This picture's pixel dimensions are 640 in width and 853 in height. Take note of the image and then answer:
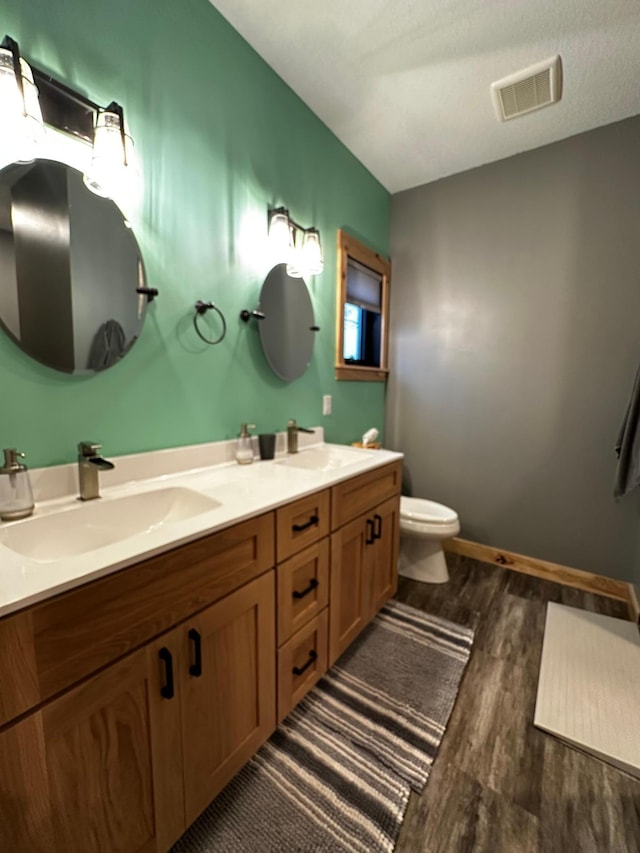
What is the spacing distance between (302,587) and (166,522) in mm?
508

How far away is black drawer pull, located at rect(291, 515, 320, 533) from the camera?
45.6 inches

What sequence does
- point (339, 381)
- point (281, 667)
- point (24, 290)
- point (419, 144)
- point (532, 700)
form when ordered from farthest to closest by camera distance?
point (339, 381)
point (419, 144)
point (532, 700)
point (281, 667)
point (24, 290)

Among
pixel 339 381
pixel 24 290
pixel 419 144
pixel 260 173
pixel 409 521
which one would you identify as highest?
pixel 419 144

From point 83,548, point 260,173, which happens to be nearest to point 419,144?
point 260,173

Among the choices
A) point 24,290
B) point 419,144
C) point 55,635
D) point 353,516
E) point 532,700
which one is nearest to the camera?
point 55,635

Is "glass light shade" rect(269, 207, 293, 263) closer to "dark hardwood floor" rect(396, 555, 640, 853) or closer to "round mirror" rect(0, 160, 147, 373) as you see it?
"round mirror" rect(0, 160, 147, 373)

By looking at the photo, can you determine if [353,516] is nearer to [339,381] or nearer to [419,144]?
[339,381]

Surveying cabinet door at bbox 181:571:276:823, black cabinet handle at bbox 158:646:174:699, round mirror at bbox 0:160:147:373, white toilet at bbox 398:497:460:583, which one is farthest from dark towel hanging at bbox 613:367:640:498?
round mirror at bbox 0:160:147:373

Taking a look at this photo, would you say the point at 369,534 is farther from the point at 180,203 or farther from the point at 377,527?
the point at 180,203

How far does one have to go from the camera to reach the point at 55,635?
24.3 inches

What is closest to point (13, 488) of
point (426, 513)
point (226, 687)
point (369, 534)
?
point (226, 687)

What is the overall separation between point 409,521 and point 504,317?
1.43m

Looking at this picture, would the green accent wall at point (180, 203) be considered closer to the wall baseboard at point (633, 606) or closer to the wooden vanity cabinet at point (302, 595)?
the wooden vanity cabinet at point (302, 595)

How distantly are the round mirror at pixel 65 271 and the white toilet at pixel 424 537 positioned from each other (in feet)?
5.64
